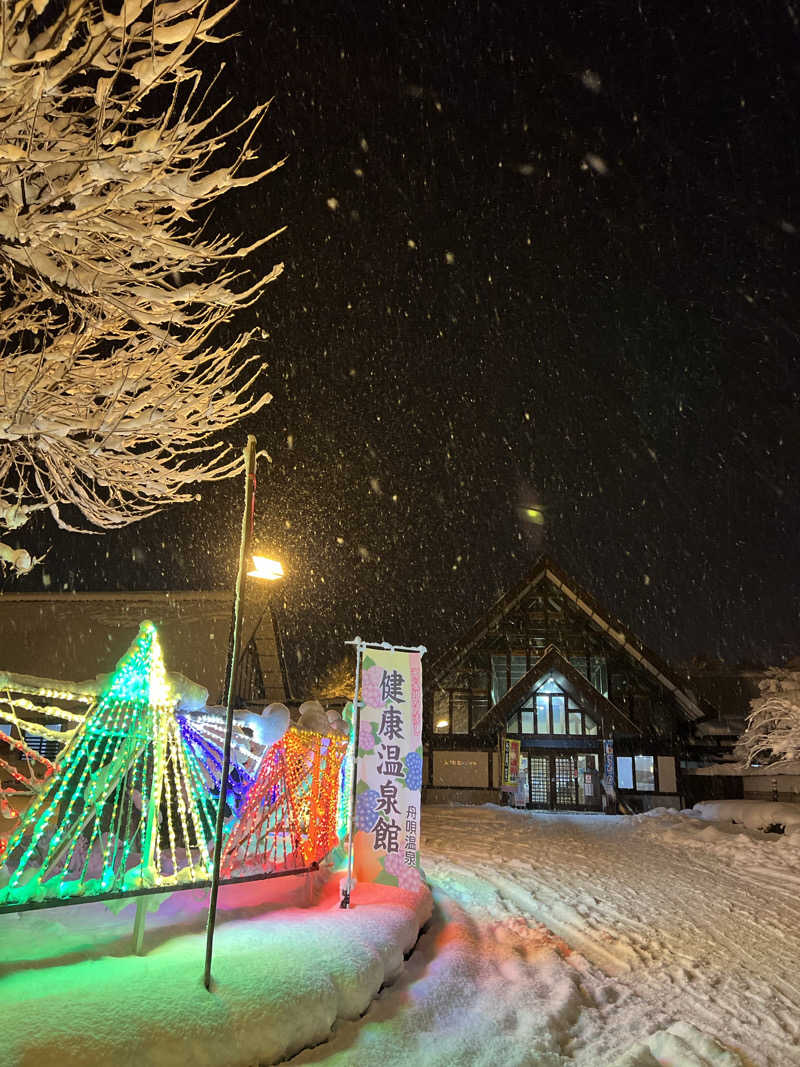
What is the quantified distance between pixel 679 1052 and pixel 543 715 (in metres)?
21.6

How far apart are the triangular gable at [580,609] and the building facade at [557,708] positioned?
44 millimetres

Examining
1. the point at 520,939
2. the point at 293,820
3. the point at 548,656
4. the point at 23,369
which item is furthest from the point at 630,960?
the point at 548,656

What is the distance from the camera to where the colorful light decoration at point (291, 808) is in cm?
757

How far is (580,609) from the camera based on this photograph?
87.5 ft

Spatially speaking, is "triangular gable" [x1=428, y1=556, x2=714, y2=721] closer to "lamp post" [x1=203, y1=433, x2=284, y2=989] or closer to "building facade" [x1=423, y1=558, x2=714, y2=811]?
"building facade" [x1=423, y1=558, x2=714, y2=811]

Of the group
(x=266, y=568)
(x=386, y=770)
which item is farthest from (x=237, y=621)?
(x=386, y=770)

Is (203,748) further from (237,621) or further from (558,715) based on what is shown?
(558,715)

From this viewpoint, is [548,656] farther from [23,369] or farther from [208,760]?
[23,369]

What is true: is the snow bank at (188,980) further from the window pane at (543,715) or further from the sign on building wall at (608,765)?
the window pane at (543,715)

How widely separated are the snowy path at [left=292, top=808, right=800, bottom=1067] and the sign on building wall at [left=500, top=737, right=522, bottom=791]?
10.8 meters

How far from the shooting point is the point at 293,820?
791cm

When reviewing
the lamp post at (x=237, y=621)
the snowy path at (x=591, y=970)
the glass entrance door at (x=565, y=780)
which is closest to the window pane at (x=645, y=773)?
the glass entrance door at (x=565, y=780)

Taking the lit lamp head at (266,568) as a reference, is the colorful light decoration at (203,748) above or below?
below

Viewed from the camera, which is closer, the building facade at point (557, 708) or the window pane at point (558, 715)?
the building facade at point (557, 708)
